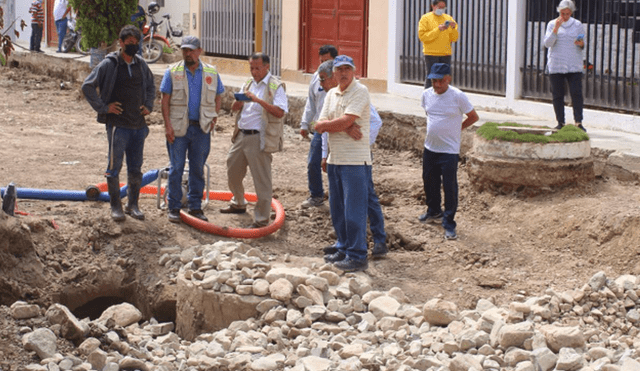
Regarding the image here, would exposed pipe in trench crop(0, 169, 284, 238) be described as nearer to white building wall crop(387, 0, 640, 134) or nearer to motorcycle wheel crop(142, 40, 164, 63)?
white building wall crop(387, 0, 640, 134)

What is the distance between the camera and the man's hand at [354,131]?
854cm

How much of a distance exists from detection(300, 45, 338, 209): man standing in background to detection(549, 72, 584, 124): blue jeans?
345 cm

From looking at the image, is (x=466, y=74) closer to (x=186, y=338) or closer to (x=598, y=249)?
(x=598, y=249)

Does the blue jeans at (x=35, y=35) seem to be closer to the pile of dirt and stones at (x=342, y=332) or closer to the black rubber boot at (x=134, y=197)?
the black rubber boot at (x=134, y=197)

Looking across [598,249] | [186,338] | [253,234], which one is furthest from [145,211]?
[598,249]

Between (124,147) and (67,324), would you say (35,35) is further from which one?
(67,324)

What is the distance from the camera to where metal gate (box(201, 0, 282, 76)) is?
21.5 meters

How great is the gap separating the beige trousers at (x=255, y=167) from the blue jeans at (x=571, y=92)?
439 centimetres

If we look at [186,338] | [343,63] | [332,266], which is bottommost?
[186,338]

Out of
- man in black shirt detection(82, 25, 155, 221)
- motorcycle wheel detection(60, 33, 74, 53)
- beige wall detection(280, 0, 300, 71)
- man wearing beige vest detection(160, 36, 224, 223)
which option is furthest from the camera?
motorcycle wheel detection(60, 33, 74, 53)

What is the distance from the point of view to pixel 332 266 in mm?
8852

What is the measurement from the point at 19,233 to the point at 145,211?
1.73m

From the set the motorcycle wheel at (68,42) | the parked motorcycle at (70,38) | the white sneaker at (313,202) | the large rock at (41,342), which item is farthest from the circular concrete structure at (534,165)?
the motorcycle wheel at (68,42)

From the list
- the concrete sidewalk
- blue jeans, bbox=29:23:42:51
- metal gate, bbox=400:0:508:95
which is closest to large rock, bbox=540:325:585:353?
the concrete sidewalk
